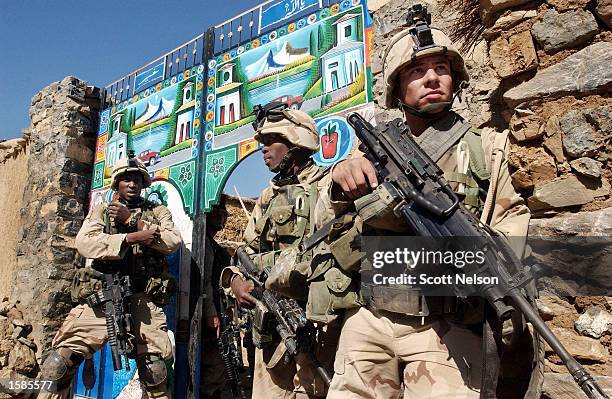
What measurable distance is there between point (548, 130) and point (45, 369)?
13.8 ft

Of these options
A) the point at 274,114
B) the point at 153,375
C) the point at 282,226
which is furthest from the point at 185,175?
the point at 282,226

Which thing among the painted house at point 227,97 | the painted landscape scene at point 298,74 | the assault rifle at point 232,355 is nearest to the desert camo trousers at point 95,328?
the assault rifle at point 232,355

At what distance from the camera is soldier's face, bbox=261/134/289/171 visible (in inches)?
123

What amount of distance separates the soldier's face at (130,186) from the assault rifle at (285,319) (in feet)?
6.88

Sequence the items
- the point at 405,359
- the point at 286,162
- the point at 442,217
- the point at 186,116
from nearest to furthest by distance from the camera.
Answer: the point at 442,217
the point at 405,359
the point at 286,162
the point at 186,116

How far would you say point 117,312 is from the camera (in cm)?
406

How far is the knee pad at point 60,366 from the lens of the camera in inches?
164

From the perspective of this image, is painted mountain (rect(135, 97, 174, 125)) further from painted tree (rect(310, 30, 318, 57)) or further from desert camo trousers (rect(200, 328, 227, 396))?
desert camo trousers (rect(200, 328, 227, 396))

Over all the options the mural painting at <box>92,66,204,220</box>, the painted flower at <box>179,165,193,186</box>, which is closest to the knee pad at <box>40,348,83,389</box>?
the mural painting at <box>92,66,204,220</box>

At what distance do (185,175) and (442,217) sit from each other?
4.47 meters

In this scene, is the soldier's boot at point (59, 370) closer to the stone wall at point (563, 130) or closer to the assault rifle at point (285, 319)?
the assault rifle at point (285, 319)

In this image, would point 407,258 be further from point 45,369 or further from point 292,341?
point 45,369

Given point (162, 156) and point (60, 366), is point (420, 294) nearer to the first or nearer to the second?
point (60, 366)

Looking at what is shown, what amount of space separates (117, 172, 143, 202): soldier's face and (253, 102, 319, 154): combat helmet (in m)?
1.97
